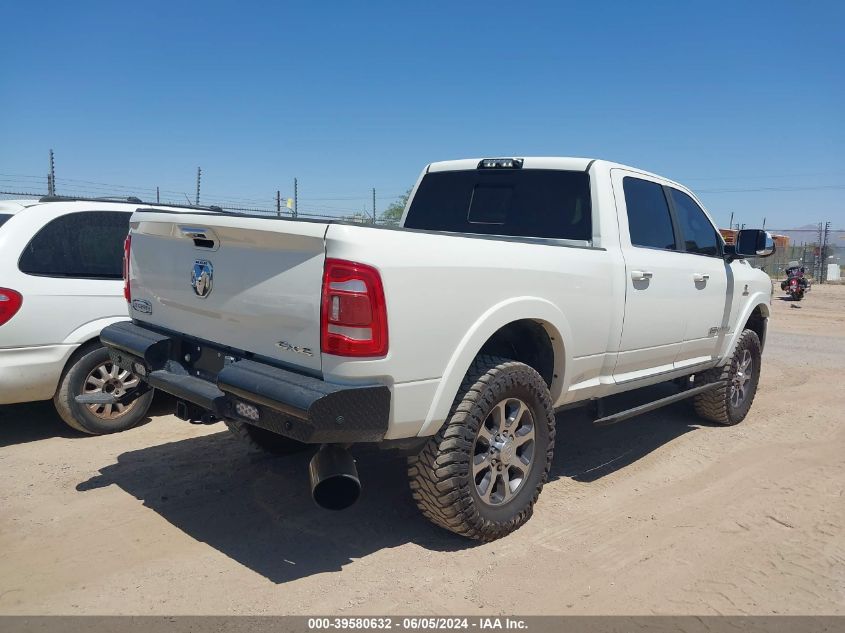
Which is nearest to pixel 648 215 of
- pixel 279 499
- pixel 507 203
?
pixel 507 203

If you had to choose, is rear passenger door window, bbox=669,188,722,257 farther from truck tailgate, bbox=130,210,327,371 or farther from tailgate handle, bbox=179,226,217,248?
tailgate handle, bbox=179,226,217,248

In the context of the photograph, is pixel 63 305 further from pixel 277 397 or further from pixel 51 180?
pixel 51 180

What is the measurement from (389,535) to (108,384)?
111 inches

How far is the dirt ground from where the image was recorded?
313 centimetres

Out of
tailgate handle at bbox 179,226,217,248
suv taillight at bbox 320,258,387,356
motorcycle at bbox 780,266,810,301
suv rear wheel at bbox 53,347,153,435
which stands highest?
tailgate handle at bbox 179,226,217,248

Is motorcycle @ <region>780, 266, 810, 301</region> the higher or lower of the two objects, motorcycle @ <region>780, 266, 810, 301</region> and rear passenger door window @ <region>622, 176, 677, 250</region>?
the lower

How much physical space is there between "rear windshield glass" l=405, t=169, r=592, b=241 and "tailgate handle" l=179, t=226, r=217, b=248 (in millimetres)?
2163

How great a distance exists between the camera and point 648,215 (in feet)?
16.2

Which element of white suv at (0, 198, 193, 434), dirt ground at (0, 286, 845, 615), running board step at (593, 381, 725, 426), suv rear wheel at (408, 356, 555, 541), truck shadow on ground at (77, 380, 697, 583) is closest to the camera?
dirt ground at (0, 286, 845, 615)

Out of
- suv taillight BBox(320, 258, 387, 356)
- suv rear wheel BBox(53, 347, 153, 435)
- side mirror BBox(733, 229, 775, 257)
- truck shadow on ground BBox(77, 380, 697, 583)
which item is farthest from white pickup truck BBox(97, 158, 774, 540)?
suv rear wheel BBox(53, 347, 153, 435)

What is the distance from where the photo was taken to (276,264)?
3.09m

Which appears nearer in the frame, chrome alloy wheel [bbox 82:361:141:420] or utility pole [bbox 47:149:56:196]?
chrome alloy wheel [bbox 82:361:141:420]

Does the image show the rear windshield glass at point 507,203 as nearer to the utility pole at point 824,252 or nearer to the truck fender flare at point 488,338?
the truck fender flare at point 488,338

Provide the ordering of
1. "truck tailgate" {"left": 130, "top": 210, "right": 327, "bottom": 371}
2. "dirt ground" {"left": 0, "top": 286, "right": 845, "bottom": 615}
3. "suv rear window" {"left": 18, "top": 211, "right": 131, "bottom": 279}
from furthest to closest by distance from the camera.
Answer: "suv rear window" {"left": 18, "top": 211, "right": 131, "bottom": 279} < "dirt ground" {"left": 0, "top": 286, "right": 845, "bottom": 615} < "truck tailgate" {"left": 130, "top": 210, "right": 327, "bottom": 371}
